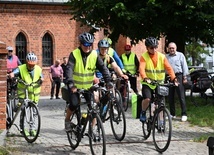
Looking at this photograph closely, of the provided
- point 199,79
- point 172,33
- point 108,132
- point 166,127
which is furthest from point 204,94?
point 166,127

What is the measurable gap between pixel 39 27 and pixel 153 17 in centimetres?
1516

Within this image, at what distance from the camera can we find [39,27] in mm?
31281

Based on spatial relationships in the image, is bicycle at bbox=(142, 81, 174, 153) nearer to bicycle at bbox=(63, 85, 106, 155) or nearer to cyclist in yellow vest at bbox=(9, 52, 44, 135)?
bicycle at bbox=(63, 85, 106, 155)

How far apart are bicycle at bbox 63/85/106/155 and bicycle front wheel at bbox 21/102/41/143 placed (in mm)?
1158

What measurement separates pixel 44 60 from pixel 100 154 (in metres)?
24.3

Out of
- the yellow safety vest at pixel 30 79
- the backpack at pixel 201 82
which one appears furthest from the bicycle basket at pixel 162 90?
the backpack at pixel 201 82

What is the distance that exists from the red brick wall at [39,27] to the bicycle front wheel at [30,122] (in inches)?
812

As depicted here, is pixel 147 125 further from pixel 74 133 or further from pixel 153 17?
pixel 153 17

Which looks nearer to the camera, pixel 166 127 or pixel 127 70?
pixel 166 127

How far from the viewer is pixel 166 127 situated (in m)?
8.85

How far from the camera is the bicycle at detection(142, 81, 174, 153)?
8.69 meters

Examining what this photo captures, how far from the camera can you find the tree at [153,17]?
16.7 meters

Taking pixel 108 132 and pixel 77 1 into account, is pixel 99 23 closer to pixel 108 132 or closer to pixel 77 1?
pixel 77 1

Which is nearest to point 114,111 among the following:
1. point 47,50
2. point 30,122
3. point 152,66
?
point 152,66
